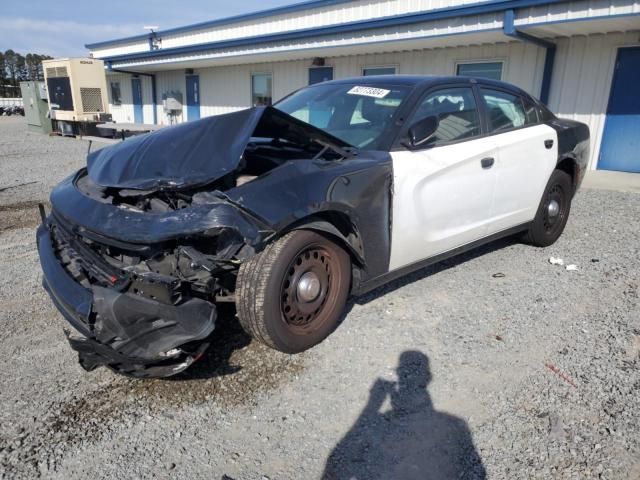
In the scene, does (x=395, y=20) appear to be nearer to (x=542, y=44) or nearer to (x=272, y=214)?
(x=542, y=44)

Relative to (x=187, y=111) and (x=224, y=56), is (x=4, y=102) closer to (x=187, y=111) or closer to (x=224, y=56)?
(x=187, y=111)

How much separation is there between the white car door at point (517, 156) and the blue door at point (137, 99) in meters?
21.4

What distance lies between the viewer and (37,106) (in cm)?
1895

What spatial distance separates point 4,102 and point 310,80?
141 ft

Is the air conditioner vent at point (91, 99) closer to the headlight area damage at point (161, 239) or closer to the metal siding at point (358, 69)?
the metal siding at point (358, 69)

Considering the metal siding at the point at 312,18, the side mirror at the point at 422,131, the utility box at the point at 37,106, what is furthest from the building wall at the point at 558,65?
the utility box at the point at 37,106

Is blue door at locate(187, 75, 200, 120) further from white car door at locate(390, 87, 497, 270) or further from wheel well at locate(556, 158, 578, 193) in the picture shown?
white car door at locate(390, 87, 497, 270)

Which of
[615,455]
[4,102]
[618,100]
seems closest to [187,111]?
[618,100]

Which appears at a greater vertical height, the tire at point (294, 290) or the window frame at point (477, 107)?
the window frame at point (477, 107)

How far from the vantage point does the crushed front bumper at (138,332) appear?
221cm

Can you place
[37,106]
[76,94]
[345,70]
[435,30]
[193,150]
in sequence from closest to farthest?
[193,150]
[435,30]
[345,70]
[76,94]
[37,106]

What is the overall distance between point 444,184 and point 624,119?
7729mm

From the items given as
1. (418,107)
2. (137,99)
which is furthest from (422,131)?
(137,99)

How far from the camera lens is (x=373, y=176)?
118 inches
